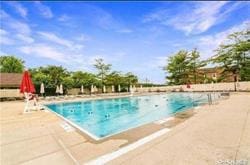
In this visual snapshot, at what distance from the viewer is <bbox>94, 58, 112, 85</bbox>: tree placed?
1693 inches

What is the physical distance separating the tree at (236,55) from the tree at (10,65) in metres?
47.2

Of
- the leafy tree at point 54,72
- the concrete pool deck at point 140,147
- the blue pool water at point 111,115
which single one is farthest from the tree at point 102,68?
the concrete pool deck at point 140,147

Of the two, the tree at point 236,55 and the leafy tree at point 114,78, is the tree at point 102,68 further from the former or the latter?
the tree at point 236,55

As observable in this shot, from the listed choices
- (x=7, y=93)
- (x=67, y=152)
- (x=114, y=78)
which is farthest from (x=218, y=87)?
(x=67, y=152)

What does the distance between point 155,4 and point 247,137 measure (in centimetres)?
815

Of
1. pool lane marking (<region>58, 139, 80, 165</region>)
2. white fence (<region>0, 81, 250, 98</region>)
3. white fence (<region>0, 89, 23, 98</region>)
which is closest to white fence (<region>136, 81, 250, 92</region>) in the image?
white fence (<region>0, 81, 250, 98</region>)

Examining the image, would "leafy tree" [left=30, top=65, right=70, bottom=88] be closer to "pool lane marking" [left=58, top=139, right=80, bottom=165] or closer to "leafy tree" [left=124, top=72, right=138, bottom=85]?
"leafy tree" [left=124, top=72, right=138, bottom=85]

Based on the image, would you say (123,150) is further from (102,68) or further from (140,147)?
(102,68)

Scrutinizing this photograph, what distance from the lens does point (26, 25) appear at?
58.2 ft

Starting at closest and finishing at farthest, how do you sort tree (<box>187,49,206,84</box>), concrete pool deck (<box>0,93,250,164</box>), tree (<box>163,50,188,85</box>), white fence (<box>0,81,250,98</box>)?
concrete pool deck (<box>0,93,250,164</box>), white fence (<box>0,81,250,98</box>), tree (<box>187,49,206,84</box>), tree (<box>163,50,188,85</box>)

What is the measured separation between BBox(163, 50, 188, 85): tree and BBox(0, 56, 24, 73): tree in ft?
126

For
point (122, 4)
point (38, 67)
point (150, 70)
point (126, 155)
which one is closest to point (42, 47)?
point (38, 67)

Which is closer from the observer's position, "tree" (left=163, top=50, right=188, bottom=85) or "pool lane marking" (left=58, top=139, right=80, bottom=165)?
"pool lane marking" (left=58, top=139, right=80, bottom=165)

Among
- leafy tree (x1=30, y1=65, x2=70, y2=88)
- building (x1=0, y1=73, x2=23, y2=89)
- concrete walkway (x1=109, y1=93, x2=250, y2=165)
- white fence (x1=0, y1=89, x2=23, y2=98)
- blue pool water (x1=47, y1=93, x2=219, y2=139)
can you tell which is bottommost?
blue pool water (x1=47, y1=93, x2=219, y2=139)
